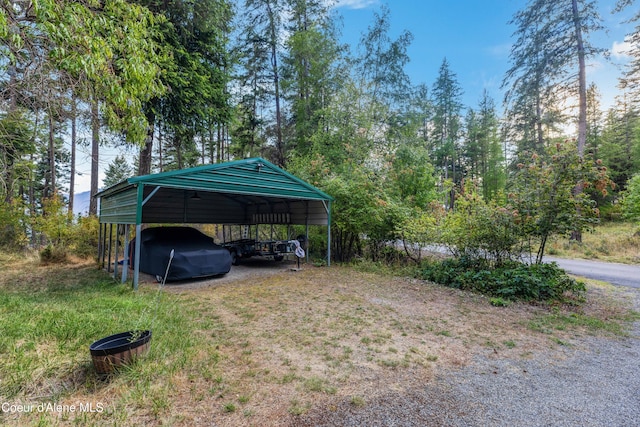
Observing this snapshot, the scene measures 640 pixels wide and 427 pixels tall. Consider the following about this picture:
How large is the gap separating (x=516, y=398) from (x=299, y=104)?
14819 mm

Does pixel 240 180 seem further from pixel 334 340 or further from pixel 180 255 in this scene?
pixel 334 340

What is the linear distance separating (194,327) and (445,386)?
3054 millimetres

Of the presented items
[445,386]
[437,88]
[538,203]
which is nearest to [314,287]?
[445,386]

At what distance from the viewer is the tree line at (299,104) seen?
391 cm

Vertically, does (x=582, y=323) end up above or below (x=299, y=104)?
below

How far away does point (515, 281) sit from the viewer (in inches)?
230

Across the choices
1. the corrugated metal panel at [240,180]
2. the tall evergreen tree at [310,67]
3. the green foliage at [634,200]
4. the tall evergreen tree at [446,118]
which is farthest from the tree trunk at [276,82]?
the green foliage at [634,200]

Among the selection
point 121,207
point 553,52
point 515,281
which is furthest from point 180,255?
point 553,52

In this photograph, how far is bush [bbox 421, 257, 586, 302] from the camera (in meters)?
5.62

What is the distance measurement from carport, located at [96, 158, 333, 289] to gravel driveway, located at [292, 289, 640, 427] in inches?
212

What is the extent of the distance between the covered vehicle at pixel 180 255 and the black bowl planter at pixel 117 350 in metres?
4.18

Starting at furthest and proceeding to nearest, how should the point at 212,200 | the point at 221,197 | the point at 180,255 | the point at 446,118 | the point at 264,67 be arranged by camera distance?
the point at 446,118
the point at 264,67
the point at 221,197
the point at 212,200
the point at 180,255

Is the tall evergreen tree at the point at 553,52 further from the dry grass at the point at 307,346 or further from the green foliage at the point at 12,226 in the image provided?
the green foliage at the point at 12,226

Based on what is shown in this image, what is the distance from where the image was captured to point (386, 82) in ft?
52.3
